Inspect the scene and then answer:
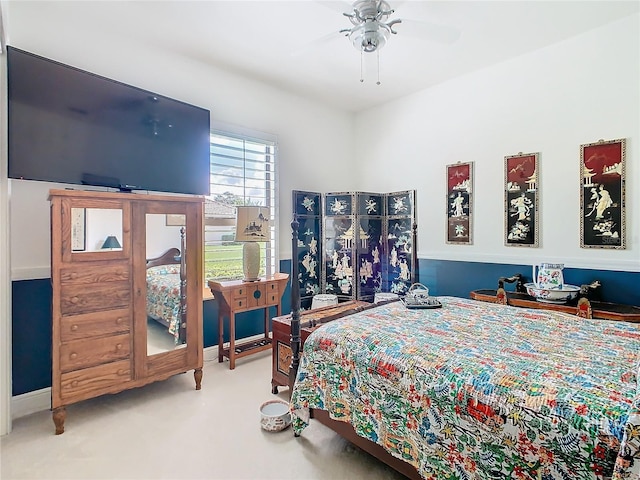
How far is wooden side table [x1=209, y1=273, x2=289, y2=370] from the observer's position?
3277 millimetres

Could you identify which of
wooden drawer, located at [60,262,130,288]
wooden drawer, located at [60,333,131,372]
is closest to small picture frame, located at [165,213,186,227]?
wooden drawer, located at [60,262,130,288]

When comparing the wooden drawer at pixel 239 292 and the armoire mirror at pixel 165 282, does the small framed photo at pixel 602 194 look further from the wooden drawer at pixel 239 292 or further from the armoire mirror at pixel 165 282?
the armoire mirror at pixel 165 282

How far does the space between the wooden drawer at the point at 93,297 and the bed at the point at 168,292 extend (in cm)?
18

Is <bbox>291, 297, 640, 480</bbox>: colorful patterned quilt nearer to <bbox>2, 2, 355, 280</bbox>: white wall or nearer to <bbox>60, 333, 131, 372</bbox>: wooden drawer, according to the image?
<bbox>60, 333, 131, 372</bbox>: wooden drawer

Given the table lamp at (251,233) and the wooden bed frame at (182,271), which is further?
the table lamp at (251,233)

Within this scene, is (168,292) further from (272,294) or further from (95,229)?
(272,294)

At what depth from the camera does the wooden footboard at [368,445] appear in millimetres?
1674

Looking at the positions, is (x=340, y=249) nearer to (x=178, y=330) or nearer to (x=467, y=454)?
(x=178, y=330)

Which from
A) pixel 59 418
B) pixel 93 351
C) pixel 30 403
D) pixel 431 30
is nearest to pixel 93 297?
pixel 93 351

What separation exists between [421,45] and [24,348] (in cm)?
410

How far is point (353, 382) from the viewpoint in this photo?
6.10 ft

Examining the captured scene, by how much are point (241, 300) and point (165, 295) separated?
774 mm

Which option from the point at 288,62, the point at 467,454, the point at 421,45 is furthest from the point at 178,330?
the point at 421,45

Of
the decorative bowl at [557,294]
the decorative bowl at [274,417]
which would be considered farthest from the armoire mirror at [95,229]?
the decorative bowl at [557,294]
